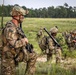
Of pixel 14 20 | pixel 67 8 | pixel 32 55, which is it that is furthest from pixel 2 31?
pixel 67 8

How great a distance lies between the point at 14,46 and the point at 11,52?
0.88ft

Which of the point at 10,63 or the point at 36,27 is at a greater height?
the point at 10,63

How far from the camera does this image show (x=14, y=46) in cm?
742

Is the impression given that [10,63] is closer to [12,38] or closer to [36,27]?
[12,38]

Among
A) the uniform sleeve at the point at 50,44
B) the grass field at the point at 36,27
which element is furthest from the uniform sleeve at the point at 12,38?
the grass field at the point at 36,27

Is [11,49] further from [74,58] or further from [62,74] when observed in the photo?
[74,58]

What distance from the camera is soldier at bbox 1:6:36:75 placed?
→ 7395 mm

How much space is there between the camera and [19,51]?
303 inches

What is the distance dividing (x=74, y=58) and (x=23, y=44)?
7.41 m

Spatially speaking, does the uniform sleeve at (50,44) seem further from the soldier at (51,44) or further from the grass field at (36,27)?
the grass field at (36,27)

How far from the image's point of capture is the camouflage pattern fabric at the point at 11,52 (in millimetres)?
7383

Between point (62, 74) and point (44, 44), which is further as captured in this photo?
point (44, 44)

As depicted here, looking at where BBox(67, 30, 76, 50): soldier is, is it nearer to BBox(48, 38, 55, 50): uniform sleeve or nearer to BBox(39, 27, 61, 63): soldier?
BBox(39, 27, 61, 63): soldier

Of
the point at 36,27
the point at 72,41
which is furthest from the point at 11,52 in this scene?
the point at 36,27
